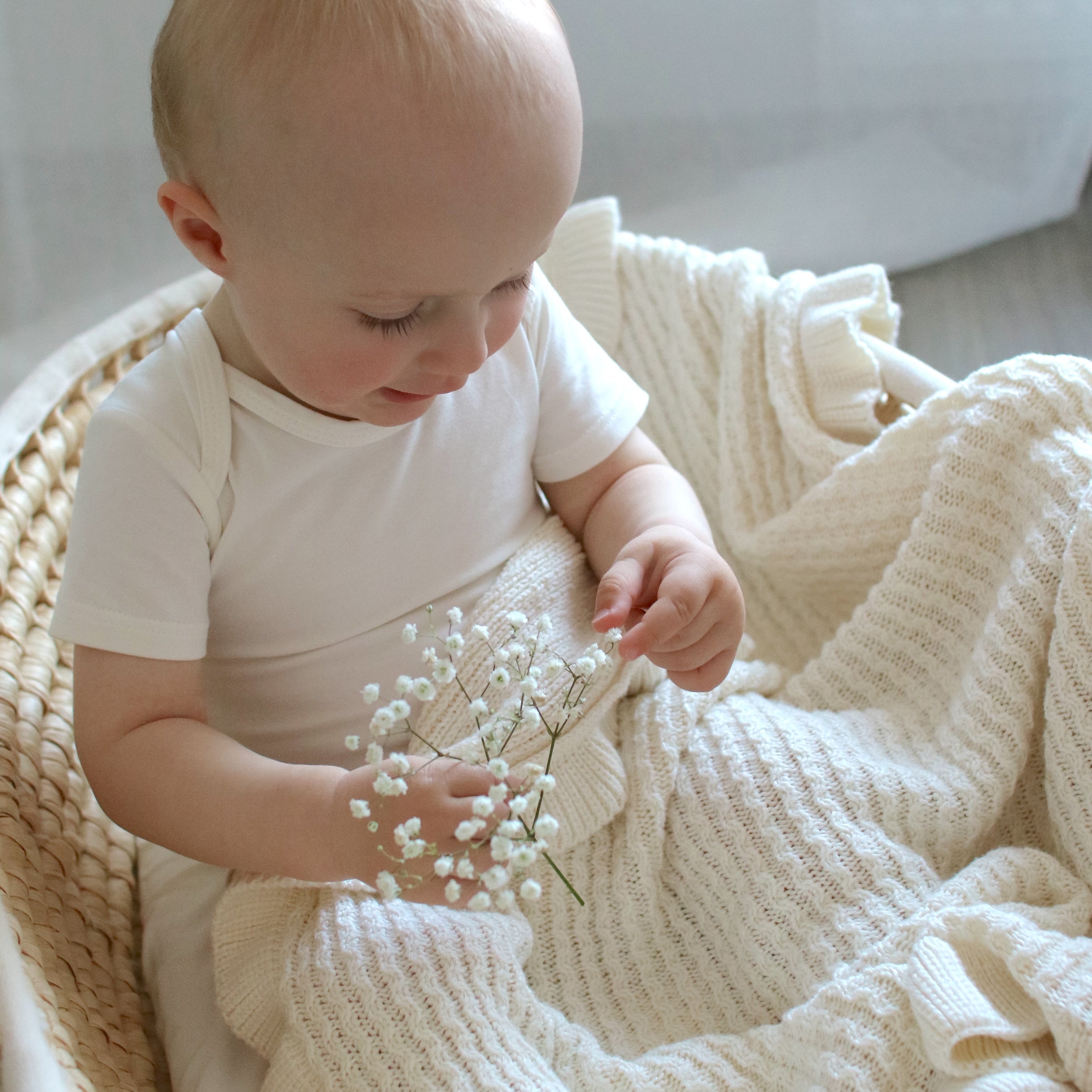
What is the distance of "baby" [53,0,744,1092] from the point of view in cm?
60

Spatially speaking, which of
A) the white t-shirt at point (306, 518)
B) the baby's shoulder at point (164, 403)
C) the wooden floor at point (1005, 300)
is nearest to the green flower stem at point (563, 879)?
the white t-shirt at point (306, 518)

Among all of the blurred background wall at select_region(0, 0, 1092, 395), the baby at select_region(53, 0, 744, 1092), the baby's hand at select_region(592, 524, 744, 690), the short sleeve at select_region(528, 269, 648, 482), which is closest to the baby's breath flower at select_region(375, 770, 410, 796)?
the baby at select_region(53, 0, 744, 1092)

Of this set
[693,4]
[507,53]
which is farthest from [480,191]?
[693,4]

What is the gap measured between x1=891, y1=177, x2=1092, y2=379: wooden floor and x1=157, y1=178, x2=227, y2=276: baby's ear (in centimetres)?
123

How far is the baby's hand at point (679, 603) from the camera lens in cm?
73

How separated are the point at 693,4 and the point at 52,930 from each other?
1431 mm

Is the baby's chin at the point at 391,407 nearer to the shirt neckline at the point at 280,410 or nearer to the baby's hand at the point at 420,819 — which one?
the shirt neckline at the point at 280,410

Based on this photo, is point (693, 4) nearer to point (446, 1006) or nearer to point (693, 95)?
point (693, 95)

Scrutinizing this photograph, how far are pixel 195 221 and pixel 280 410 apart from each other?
0.50 feet

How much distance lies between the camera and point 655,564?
2.69 feet

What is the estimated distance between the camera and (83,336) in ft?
3.97

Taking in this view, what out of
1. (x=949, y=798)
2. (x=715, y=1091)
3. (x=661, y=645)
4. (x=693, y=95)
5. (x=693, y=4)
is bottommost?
(x=715, y=1091)

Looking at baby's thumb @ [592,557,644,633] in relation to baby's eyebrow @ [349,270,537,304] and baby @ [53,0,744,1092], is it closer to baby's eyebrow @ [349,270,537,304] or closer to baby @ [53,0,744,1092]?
baby @ [53,0,744,1092]

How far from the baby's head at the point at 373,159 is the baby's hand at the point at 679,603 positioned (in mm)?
184
